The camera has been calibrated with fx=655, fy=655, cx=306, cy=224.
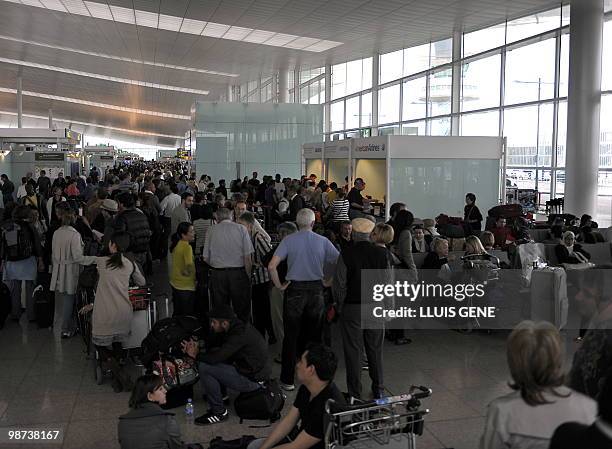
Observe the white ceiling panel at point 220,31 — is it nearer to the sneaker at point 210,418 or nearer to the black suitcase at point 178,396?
the black suitcase at point 178,396

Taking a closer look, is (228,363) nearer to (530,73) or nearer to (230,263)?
(230,263)

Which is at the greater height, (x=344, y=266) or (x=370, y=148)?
(x=370, y=148)

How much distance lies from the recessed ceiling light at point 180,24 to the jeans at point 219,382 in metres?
16.5

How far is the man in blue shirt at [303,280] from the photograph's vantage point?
19.5 feet

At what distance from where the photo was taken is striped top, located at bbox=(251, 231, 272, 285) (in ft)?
23.6

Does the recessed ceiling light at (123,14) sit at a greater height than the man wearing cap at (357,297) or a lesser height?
greater

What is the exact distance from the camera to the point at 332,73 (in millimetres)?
31047

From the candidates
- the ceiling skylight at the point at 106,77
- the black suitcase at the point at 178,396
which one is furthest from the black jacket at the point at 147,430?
the ceiling skylight at the point at 106,77

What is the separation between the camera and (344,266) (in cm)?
549

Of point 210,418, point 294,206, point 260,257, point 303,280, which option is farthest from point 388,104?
point 210,418

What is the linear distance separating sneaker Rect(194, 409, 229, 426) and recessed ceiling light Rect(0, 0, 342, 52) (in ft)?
54.8

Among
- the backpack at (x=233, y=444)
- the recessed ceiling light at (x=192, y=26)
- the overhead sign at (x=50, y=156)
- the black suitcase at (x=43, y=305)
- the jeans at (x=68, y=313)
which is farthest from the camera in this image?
the overhead sign at (x=50, y=156)

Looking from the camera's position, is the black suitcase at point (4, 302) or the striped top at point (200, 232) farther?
the striped top at point (200, 232)

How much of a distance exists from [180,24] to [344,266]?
1787 cm
